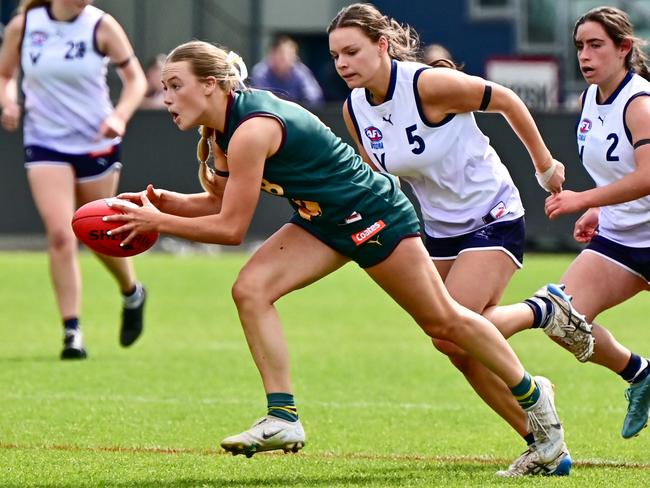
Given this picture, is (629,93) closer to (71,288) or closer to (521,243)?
(521,243)

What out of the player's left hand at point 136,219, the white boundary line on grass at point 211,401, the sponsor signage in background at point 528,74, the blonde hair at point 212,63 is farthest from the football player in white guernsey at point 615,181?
the sponsor signage in background at point 528,74

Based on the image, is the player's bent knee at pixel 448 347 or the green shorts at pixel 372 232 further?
the player's bent knee at pixel 448 347

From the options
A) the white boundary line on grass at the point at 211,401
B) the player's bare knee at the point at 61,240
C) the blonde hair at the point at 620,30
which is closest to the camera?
the blonde hair at the point at 620,30

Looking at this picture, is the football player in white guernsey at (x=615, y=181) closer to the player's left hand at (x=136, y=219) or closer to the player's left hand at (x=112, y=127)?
the player's left hand at (x=136, y=219)

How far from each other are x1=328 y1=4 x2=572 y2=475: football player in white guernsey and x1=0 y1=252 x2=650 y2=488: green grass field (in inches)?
26.1

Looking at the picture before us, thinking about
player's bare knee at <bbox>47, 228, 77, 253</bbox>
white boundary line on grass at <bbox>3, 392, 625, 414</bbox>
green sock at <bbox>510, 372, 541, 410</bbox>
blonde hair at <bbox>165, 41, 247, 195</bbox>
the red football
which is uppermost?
blonde hair at <bbox>165, 41, 247, 195</bbox>

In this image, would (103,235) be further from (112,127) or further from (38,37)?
(38,37)

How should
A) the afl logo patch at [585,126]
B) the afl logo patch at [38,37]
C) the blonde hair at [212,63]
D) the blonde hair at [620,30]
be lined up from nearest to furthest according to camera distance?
the blonde hair at [212,63], the blonde hair at [620,30], the afl logo patch at [585,126], the afl logo patch at [38,37]

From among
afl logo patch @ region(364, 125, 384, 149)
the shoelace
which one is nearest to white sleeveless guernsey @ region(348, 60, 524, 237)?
afl logo patch @ region(364, 125, 384, 149)

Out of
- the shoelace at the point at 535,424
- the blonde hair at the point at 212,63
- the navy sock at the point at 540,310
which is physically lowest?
the shoelace at the point at 535,424

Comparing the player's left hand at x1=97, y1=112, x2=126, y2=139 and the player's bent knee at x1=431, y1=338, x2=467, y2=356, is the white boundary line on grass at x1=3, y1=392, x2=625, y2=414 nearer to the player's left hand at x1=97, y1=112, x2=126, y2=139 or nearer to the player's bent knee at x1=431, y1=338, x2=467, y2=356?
the player's bent knee at x1=431, y1=338, x2=467, y2=356

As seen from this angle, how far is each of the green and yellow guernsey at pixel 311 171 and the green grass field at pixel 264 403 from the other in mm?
1109

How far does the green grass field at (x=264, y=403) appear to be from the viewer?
6.18 metres

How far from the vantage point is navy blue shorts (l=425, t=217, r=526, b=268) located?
6.45 meters
